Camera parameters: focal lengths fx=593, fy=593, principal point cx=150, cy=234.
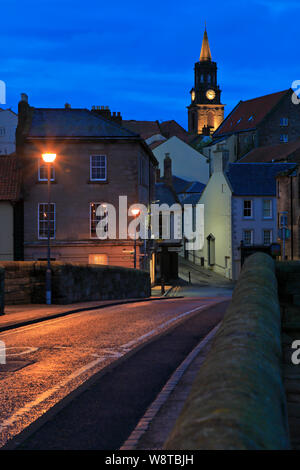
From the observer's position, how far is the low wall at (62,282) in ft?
70.2

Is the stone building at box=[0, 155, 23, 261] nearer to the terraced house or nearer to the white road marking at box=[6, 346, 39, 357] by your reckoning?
the terraced house

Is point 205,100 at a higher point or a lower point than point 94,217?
higher

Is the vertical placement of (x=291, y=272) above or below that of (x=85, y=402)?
above

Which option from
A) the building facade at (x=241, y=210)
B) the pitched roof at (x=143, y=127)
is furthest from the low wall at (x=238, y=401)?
the pitched roof at (x=143, y=127)

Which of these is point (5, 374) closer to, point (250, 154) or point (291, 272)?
point (291, 272)

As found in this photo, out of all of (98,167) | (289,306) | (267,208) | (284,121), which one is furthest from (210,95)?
(289,306)

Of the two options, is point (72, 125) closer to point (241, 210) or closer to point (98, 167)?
point (98, 167)

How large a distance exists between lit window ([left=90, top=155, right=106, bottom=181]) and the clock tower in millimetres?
131869

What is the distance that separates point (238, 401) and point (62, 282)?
2056 centimetres

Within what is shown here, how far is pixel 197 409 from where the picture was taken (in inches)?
106

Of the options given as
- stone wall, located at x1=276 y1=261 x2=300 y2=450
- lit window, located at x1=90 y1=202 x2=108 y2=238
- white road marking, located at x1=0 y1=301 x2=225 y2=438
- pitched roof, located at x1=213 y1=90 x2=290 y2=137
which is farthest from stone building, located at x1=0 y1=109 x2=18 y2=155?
stone wall, located at x1=276 y1=261 x2=300 y2=450

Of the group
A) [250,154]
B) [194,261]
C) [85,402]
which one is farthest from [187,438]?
[250,154]

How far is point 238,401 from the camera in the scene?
8.77ft

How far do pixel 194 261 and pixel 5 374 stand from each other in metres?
64.9
